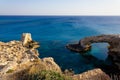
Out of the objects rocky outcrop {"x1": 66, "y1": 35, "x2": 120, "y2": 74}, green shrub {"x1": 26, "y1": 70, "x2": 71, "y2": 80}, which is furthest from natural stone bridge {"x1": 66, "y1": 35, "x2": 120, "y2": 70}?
green shrub {"x1": 26, "y1": 70, "x2": 71, "y2": 80}

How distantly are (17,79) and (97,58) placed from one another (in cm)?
2225

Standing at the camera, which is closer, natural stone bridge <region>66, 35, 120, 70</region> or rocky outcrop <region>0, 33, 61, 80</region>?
rocky outcrop <region>0, 33, 61, 80</region>

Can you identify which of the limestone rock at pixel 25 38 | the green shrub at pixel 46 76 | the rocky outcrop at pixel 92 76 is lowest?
the limestone rock at pixel 25 38

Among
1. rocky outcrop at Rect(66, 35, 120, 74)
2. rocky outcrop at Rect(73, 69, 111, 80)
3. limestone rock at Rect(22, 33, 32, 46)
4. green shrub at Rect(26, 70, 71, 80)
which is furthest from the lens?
limestone rock at Rect(22, 33, 32, 46)

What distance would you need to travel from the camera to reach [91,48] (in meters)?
39.4

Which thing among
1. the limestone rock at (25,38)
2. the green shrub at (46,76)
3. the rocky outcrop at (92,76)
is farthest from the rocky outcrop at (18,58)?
the green shrub at (46,76)

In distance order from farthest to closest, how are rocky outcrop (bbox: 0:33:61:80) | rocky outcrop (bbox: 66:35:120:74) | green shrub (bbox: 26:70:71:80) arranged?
rocky outcrop (bbox: 66:35:120:74), rocky outcrop (bbox: 0:33:61:80), green shrub (bbox: 26:70:71:80)

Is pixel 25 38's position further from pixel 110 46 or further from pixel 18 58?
pixel 110 46

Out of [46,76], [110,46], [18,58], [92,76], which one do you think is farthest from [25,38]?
[46,76]

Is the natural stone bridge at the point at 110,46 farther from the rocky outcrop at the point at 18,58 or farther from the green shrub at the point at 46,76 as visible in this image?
the green shrub at the point at 46,76

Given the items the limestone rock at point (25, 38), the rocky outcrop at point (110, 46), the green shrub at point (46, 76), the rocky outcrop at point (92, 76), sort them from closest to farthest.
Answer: the green shrub at point (46, 76) < the rocky outcrop at point (92, 76) < the rocky outcrop at point (110, 46) < the limestone rock at point (25, 38)

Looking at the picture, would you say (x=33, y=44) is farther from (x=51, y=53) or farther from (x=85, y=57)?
(x=85, y=57)

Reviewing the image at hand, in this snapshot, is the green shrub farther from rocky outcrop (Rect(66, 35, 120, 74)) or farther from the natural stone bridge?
the natural stone bridge

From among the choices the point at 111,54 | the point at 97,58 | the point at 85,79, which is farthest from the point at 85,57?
the point at 85,79
